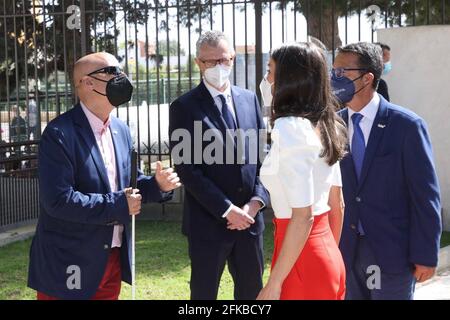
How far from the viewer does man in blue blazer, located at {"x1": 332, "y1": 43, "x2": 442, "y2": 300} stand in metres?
3.43

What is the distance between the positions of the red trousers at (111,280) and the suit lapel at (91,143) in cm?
36

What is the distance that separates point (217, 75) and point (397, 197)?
1332 millimetres

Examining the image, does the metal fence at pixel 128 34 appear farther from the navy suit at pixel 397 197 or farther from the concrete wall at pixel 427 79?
the navy suit at pixel 397 197

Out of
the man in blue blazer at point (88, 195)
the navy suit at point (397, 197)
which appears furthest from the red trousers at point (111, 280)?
the navy suit at point (397, 197)

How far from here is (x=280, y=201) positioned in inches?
111

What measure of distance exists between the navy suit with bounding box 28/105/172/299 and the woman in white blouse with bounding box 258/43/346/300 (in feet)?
3.02

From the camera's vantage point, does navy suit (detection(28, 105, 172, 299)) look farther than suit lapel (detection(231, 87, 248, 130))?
No

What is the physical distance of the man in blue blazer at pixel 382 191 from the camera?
343 centimetres

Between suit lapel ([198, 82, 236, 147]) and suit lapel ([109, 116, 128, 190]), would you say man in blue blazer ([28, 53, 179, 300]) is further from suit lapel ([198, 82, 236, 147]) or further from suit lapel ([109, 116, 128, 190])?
suit lapel ([198, 82, 236, 147])

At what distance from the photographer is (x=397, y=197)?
11.5ft

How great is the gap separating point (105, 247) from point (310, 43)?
1.40 m

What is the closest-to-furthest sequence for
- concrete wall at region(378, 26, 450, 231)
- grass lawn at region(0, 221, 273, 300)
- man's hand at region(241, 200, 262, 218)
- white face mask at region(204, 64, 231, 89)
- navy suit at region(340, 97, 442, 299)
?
navy suit at region(340, 97, 442, 299)
man's hand at region(241, 200, 262, 218)
white face mask at region(204, 64, 231, 89)
grass lawn at region(0, 221, 273, 300)
concrete wall at region(378, 26, 450, 231)

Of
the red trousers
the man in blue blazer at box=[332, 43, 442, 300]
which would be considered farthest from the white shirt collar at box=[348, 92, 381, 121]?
the red trousers

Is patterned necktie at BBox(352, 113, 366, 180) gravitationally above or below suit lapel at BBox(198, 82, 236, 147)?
below
